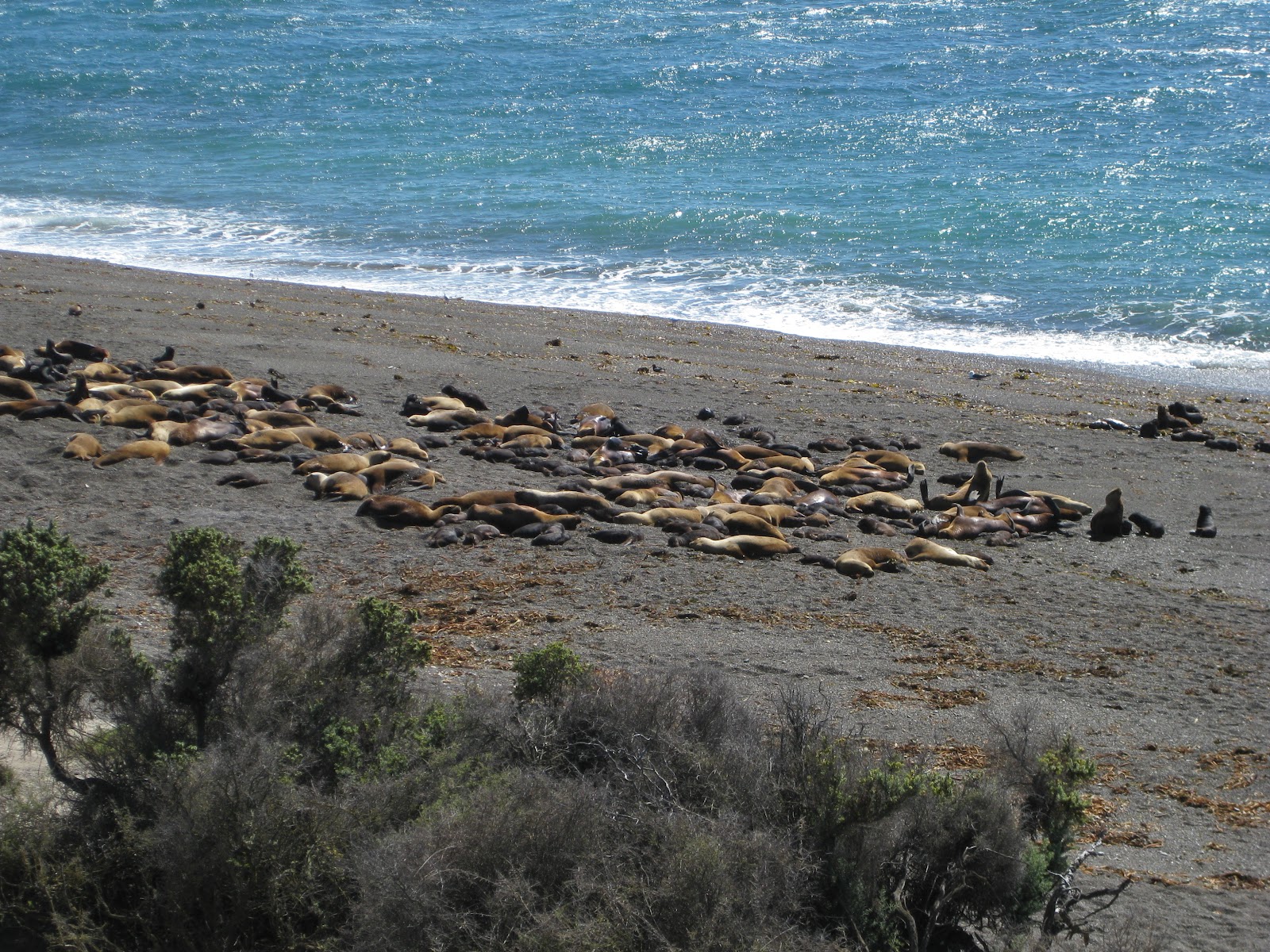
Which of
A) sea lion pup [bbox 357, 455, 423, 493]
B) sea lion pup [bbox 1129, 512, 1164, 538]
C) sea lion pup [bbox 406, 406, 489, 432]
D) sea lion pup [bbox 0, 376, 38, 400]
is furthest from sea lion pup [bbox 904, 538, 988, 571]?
sea lion pup [bbox 0, 376, 38, 400]

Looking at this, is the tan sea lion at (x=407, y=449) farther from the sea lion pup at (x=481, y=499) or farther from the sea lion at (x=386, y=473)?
the sea lion pup at (x=481, y=499)

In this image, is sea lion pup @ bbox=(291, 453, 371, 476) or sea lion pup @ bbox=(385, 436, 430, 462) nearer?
sea lion pup @ bbox=(291, 453, 371, 476)

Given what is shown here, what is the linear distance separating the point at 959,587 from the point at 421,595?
4108 mm

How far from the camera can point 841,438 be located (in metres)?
14.0

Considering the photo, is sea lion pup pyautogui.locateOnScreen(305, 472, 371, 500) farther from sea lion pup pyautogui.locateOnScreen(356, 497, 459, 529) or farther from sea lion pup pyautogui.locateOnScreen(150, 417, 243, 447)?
sea lion pup pyautogui.locateOnScreen(150, 417, 243, 447)

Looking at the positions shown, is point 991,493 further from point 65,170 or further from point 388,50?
point 388,50

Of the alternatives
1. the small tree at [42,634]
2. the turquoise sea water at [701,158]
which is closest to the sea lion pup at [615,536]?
the small tree at [42,634]

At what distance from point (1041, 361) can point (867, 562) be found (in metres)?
11.3

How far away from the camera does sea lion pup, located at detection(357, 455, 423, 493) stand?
10.7 metres

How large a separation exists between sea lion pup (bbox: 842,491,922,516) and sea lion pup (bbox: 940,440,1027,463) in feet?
7.54

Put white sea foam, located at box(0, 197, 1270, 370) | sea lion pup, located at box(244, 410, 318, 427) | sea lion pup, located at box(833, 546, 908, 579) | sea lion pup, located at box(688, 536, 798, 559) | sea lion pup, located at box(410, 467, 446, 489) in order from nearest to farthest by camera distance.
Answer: sea lion pup, located at box(833, 546, 908, 579)
sea lion pup, located at box(688, 536, 798, 559)
sea lion pup, located at box(410, 467, 446, 489)
sea lion pup, located at box(244, 410, 318, 427)
white sea foam, located at box(0, 197, 1270, 370)

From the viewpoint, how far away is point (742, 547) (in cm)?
964

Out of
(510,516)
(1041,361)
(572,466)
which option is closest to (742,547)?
(510,516)

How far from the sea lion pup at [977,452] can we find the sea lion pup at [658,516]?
14.8 ft
